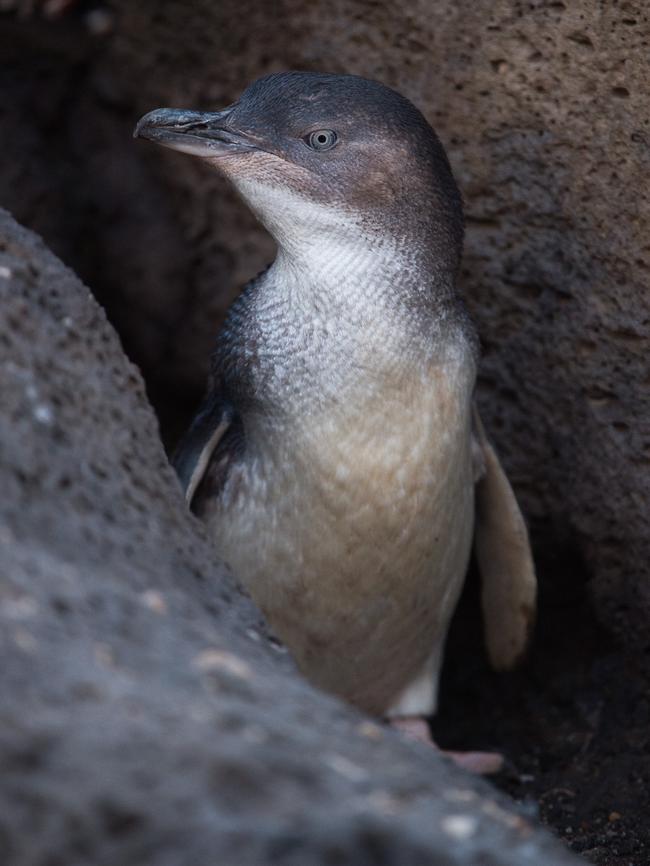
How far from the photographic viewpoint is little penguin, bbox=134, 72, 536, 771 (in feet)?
10.3

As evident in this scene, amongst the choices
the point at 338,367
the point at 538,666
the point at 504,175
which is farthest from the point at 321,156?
the point at 538,666

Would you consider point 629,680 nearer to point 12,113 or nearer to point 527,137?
point 527,137

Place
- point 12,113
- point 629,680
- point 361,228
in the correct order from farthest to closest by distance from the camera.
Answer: point 12,113 → point 629,680 → point 361,228

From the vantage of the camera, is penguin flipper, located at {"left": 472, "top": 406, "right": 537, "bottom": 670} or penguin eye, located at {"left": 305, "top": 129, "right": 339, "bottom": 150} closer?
penguin eye, located at {"left": 305, "top": 129, "right": 339, "bottom": 150}

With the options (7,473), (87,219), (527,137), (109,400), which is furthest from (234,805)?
(87,219)

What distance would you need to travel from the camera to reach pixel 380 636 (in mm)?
3588

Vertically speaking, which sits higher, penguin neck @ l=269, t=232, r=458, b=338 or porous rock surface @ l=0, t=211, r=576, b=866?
penguin neck @ l=269, t=232, r=458, b=338

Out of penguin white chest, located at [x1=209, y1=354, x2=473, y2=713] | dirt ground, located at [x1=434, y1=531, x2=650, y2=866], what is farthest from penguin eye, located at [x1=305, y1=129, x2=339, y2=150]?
dirt ground, located at [x1=434, y1=531, x2=650, y2=866]

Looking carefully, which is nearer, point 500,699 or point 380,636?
point 380,636

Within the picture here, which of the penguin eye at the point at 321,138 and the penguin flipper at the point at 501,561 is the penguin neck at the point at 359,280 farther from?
the penguin flipper at the point at 501,561

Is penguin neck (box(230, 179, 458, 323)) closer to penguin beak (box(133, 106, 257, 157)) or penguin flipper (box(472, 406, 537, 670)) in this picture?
penguin beak (box(133, 106, 257, 157))

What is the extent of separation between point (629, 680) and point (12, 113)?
3.33m

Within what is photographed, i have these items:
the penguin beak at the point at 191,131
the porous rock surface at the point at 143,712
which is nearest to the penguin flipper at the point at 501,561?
the penguin beak at the point at 191,131

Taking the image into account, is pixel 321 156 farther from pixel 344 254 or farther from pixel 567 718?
pixel 567 718
